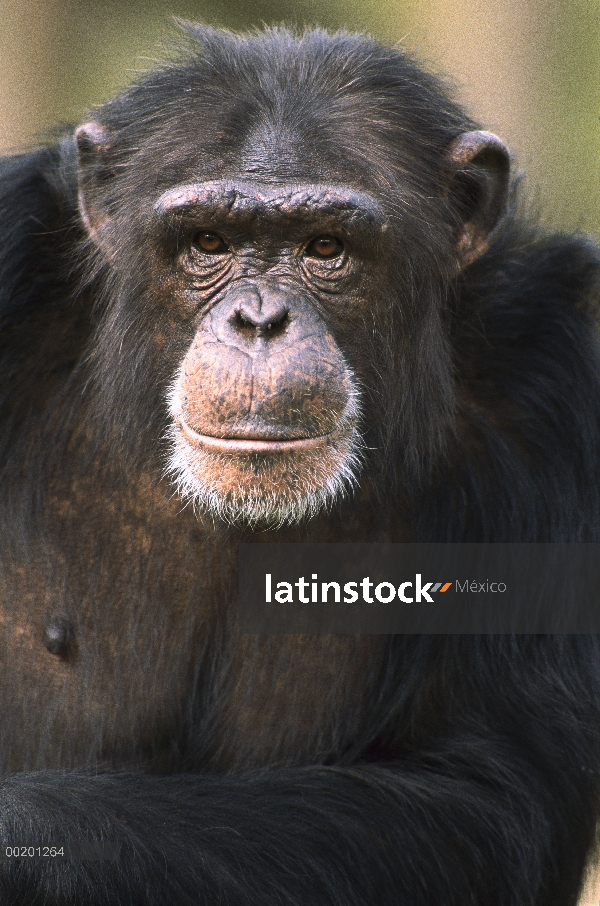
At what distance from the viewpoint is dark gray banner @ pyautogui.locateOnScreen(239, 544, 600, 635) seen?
362 centimetres

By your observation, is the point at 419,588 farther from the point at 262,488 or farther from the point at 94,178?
the point at 94,178

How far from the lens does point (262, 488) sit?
313 centimetres

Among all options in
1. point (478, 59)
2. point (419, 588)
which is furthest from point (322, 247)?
point (478, 59)

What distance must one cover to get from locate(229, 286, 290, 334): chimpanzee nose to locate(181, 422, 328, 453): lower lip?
0.94 ft

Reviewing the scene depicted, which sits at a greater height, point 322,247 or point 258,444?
point 322,247

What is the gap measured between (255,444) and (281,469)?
10 cm

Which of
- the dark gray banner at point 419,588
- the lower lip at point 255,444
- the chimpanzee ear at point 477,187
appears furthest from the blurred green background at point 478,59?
the lower lip at point 255,444

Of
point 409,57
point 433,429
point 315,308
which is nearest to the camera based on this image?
Answer: point 315,308

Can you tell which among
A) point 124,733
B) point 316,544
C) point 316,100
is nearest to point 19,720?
point 124,733

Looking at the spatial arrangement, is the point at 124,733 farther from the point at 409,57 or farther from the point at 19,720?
the point at 409,57

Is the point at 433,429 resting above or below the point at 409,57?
below

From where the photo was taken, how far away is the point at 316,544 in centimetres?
371

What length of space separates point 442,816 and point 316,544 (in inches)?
35.2

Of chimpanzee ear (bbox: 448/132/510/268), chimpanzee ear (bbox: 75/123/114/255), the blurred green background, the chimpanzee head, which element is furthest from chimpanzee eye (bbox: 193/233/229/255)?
the blurred green background
